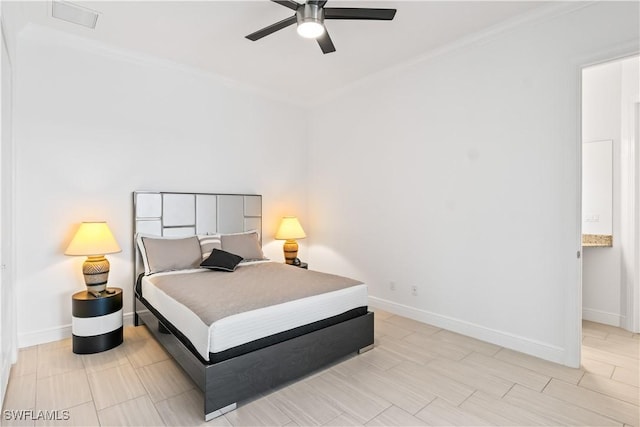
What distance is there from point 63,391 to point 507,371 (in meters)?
3.24

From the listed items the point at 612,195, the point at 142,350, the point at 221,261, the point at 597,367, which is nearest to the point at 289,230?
the point at 221,261

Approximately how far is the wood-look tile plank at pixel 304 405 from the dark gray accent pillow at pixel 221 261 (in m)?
1.46

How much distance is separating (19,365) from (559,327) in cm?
436

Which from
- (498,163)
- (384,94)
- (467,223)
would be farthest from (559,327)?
(384,94)

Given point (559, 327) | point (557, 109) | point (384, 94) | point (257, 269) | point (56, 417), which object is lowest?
point (56, 417)

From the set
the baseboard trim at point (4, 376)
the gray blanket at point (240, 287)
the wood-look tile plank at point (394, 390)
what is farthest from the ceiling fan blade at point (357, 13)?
the baseboard trim at point (4, 376)

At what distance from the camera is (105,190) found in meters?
3.46

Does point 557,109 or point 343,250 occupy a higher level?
point 557,109

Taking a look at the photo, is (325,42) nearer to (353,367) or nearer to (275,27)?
(275,27)

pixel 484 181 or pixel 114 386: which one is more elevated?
pixel 484 181

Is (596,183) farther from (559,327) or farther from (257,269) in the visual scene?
(257,269)

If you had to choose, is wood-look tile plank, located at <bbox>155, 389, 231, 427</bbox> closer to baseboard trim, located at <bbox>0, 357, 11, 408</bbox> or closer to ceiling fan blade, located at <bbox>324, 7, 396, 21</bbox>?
baseboard trim, located at <bbox>0, 357, 11, 408</bbox>

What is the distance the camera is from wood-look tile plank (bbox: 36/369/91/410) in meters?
2.16

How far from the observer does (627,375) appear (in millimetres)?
2529
